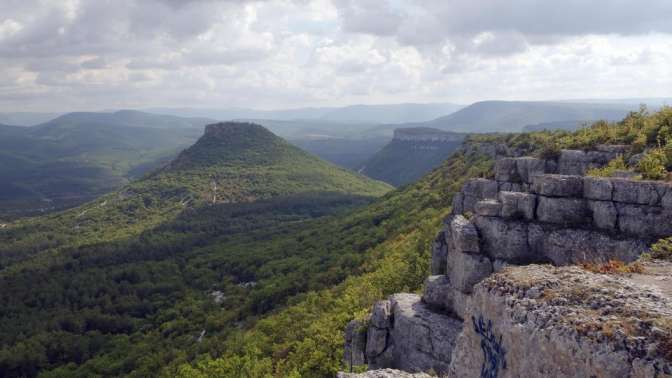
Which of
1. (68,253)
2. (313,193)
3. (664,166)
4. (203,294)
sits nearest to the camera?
(664,166)

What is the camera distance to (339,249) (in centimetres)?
8862

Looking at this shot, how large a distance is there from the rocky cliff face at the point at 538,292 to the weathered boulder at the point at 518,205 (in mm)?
52

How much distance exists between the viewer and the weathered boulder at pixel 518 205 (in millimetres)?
22688

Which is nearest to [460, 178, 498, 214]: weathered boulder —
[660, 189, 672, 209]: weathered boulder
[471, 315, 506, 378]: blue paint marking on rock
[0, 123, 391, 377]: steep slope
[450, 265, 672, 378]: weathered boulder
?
[660, 189, 672, 209]: weathered boulder

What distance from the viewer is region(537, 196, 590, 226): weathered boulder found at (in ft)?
70.2

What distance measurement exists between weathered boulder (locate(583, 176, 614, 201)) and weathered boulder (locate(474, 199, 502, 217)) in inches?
160

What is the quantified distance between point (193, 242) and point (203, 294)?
142ft

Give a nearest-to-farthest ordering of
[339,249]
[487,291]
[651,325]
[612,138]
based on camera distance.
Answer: [651,325], [487,291], [612,138], [339,249]

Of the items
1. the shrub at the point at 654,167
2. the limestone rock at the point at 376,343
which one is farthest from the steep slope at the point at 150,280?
the shrub at the point at 654,167

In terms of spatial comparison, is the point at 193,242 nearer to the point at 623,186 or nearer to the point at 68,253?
the point at 68,253

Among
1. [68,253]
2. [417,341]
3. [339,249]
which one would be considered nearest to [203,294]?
[339,249]

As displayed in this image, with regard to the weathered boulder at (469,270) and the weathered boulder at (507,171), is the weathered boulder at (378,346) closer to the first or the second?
the weathered boulder at (469,270)

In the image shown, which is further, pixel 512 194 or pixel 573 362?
pixel 512 194

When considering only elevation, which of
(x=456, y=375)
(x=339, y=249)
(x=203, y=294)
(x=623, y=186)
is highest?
(x=623, y=186)
